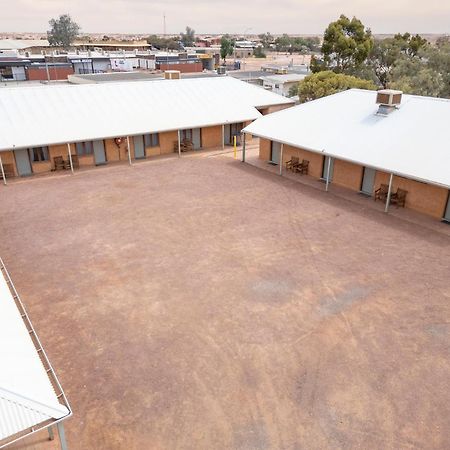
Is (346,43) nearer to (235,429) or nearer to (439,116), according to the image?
(439,116)

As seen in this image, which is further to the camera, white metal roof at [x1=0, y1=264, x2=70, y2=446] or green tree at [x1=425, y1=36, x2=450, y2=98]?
green tree at [x1=425, y1=36, x2=450, y2=98]

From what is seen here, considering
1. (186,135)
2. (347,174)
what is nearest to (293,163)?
(347,174)

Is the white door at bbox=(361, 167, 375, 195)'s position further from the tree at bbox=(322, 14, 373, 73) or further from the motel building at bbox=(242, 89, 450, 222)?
the tree at bbox=(322, 14, 373, 73)

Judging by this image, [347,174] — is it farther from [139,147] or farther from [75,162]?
[75,162]

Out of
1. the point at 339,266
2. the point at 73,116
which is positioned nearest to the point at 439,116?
the point at 339,266

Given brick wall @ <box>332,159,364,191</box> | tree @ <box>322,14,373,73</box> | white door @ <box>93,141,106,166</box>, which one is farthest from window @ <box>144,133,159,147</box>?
tree @ <box>322,14,373,73</box>
